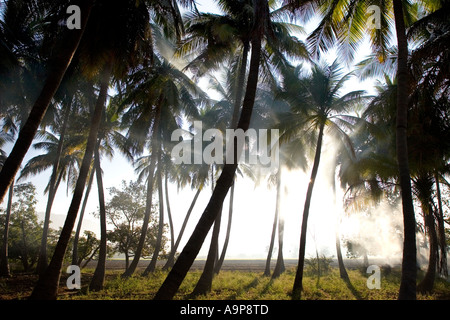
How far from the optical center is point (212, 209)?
528 centimetres

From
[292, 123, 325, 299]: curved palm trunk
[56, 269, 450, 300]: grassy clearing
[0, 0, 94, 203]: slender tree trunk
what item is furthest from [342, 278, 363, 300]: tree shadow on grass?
[0, 0, 94, 203]: slender tree trunk

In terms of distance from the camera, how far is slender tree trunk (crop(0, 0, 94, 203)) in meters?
5.21

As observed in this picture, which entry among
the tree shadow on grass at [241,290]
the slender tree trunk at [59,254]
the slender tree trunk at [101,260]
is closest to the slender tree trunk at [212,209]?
the slender tree trunk at [59,254]

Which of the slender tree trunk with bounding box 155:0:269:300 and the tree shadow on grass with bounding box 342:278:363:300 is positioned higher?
the slender tree trunk with bounding box 155:0:269:300

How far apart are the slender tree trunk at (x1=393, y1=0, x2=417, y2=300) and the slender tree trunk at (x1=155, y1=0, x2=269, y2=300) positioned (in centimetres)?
350

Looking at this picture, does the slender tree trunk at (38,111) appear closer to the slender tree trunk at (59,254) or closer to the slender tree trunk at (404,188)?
the slender tree trunk at (59,254)

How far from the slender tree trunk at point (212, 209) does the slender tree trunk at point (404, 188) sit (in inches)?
138

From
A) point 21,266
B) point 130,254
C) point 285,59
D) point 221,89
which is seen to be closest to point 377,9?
point 285,59

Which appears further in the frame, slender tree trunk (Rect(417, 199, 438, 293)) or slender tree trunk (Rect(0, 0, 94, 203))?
slender tree trunk (Rect(417, 199, 438, 293))

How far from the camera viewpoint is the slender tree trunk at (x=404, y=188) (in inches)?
203

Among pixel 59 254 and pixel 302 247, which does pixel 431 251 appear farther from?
pixel 59 254

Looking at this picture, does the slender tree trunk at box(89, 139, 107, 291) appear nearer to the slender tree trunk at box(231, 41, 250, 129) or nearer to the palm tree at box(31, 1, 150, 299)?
the palm tree at box(31, 1, 150, 299)

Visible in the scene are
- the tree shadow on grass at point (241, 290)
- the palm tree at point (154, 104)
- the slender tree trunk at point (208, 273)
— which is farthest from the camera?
the palm tree at point (154, 104)

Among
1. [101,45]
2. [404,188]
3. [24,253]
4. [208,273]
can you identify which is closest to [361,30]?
[404,188]
